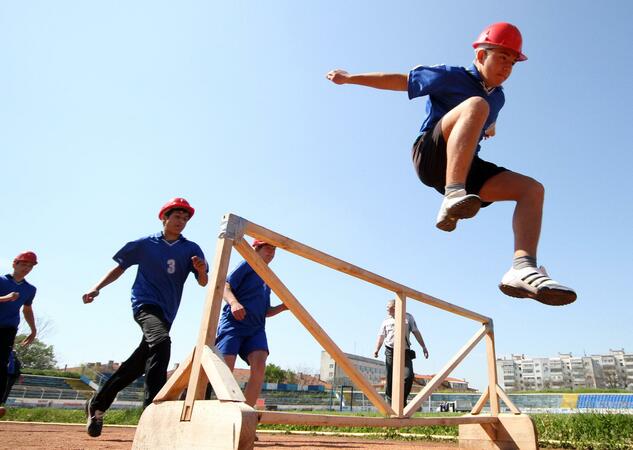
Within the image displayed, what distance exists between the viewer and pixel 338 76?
258cm

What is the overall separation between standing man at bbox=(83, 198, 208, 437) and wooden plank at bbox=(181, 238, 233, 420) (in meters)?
1.04

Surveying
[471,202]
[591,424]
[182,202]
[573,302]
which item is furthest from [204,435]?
[591,424]

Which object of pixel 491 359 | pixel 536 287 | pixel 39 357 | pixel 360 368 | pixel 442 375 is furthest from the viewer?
pixel 360 368

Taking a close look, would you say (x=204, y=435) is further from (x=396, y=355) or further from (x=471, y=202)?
(x=396, y=355)

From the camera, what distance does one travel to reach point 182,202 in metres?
3.74

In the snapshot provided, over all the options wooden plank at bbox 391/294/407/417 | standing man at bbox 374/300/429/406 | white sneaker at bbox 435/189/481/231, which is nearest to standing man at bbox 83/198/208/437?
wooden plank at bbox 391/294/407/417

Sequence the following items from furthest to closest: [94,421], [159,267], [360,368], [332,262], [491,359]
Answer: [360,368] → [491,359] → [159,267] → [94,421] → [332,262]

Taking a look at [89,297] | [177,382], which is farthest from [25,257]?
[177,382]

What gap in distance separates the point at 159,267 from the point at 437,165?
2424 mm

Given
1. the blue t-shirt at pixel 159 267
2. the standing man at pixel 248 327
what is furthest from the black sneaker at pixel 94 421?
the standing man at pixel 248 327

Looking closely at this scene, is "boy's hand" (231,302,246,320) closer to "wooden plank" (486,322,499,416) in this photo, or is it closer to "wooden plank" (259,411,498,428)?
"wooden plank" (259,411,498,428)

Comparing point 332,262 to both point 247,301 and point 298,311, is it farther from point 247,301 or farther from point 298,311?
point 247,301

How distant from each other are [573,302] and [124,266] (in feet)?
11.0

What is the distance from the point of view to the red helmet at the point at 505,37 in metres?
2.28
